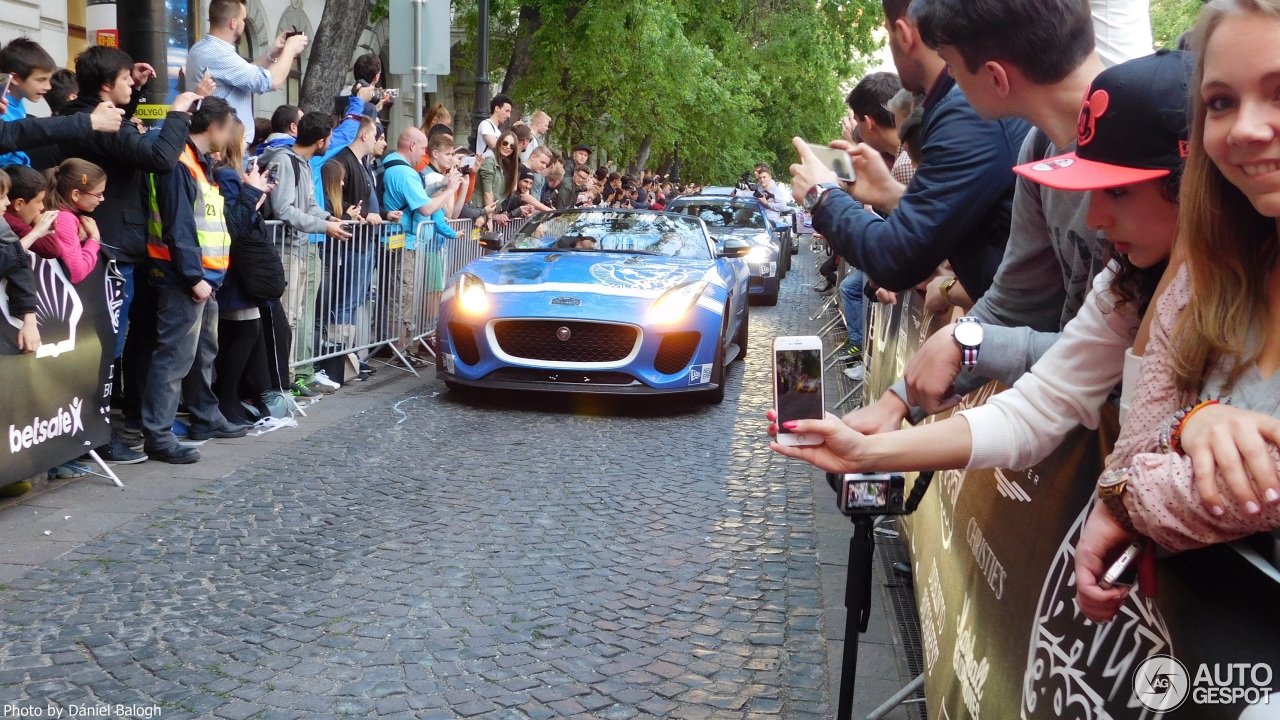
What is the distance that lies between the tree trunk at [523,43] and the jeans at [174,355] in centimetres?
1421

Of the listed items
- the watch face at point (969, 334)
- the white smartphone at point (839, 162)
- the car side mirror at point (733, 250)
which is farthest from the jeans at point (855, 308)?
the watch face at point (969, 334)

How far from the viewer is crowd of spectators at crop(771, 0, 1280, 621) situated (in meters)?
1.56

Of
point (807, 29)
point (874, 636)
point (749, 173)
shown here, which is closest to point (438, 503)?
point (874, 636)

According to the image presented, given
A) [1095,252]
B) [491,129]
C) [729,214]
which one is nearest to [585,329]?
[1095,252]

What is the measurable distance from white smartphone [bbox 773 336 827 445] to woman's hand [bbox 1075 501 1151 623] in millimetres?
694

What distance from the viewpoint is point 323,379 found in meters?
9.39

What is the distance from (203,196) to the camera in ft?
23.3

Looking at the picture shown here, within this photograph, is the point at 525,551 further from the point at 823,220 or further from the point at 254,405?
the point at 254,405

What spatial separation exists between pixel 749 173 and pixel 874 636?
56959 millimetres

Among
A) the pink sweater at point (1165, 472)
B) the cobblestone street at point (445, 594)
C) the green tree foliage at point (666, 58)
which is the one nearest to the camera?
the pink sweater at point (1165, 472)

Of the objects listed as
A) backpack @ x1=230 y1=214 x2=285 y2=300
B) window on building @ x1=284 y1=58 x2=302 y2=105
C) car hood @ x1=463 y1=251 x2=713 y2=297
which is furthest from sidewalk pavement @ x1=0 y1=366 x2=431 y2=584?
window on building @ x1=284 y1=58 x2=302 y2=105

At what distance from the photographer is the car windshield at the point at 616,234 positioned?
1042 centimetres

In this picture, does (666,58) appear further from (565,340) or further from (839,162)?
(839,162)

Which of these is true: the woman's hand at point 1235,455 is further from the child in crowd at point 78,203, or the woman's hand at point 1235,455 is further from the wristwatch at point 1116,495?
the child in crowd at point 78,203
